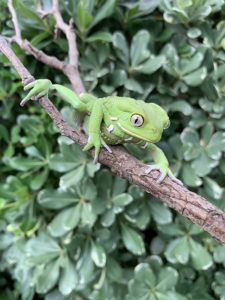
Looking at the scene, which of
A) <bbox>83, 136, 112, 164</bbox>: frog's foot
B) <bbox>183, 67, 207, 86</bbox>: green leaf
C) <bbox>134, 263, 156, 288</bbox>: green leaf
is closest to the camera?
<bbox>83, 136, 112, 164</bbox>: frog's foot

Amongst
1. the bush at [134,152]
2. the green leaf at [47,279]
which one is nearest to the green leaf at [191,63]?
the bush at [134,152]

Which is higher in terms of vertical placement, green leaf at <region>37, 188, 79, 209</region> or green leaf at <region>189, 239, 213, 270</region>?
green leaf at <region>37, 188, 79, 209</region>

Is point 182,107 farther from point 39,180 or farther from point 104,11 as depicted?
point 39,180

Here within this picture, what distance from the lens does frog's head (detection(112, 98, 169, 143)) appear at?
548 mm

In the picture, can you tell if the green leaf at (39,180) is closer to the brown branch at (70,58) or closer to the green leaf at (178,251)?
the brown branch at (70,58)

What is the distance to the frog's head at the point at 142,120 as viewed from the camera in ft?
1.80

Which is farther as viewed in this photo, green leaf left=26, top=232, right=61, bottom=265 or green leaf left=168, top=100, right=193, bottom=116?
green leaf left=26, top=232, right=61, bottom=265

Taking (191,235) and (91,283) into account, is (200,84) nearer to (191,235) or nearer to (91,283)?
(191,235)

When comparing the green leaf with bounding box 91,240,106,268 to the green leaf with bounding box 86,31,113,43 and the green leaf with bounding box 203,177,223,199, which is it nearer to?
the green leaf with bounding box 203,177,223,199

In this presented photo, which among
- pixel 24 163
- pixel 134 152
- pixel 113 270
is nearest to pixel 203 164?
pixel 134 152

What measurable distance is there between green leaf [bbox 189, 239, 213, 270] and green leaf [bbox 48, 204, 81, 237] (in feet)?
1.10

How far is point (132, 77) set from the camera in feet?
2.75

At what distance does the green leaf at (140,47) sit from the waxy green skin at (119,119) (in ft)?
0.70

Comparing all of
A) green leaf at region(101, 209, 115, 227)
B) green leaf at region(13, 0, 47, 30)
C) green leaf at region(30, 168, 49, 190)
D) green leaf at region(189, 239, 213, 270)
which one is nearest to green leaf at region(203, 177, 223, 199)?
green leaf at region(189, 239, 213, 270)
